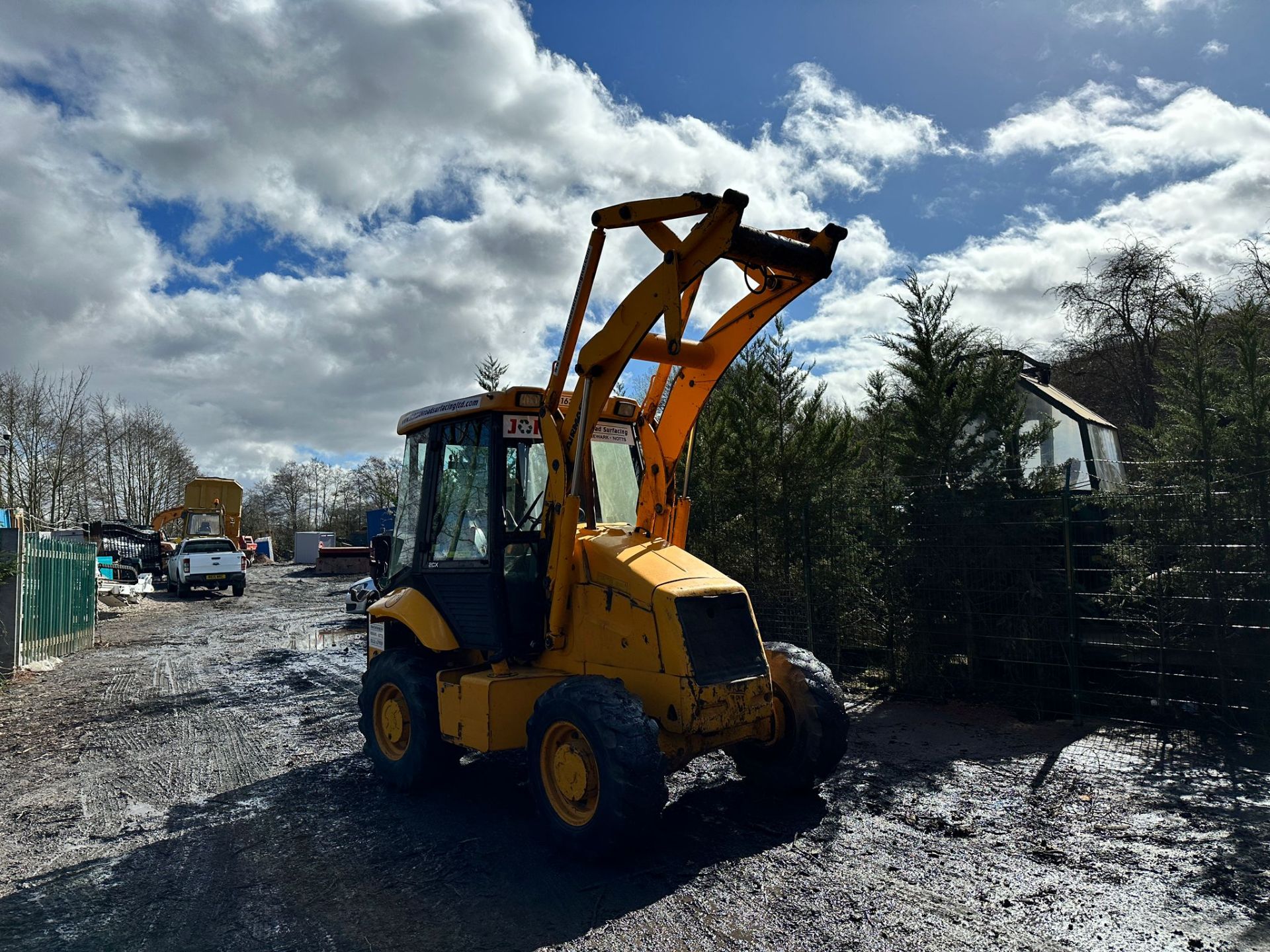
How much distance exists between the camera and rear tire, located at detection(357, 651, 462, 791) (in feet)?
19.5

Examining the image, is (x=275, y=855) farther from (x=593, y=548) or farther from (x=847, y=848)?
(x=847, y=848)

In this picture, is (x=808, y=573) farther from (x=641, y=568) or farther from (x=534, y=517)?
(x=641, y=568)

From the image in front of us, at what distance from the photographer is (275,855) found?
16.3ft

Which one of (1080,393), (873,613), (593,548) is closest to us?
(593,548)

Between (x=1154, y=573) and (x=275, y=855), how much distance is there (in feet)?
22.9

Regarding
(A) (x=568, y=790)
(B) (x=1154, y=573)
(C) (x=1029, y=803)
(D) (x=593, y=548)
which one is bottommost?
(C) (x=1029, y=803)

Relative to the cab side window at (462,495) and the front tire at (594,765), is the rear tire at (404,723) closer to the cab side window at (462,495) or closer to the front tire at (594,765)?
the cab side window at (462,495)

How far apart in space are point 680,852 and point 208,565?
87.3 ft

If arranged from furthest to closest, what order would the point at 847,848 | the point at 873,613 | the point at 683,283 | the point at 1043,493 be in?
1. the point at 873,613
2. the point at 1043,493
3. the point at 683,283
4. the point at 847,848

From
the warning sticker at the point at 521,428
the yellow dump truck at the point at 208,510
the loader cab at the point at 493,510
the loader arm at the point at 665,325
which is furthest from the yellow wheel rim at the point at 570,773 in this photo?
the yellow dump truck at the point at 208,510

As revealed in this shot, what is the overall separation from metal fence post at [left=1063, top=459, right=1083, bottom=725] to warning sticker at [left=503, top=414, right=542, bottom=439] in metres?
4.81

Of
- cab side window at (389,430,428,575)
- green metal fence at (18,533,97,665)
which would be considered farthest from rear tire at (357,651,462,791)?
green metal fence at (18,533,97,665)

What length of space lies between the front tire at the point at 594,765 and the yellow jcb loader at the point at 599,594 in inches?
0.4

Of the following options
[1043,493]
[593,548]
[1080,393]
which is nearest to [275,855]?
[593,548]
